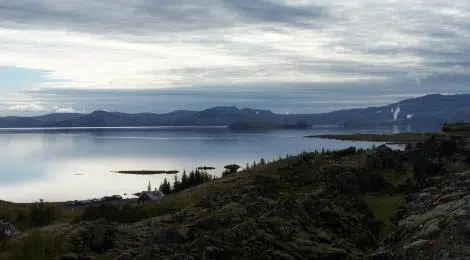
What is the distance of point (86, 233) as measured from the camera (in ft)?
86.8

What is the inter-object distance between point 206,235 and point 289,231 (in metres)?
4.66

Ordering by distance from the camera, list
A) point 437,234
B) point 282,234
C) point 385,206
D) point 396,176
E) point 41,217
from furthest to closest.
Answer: point 396,176
point 41,217
point 385,206
point 282,234
point 437,234

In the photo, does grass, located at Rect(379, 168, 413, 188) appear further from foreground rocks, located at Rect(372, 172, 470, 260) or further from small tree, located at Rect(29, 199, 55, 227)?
small tree, located at Rect(29, 199, 55, 227)

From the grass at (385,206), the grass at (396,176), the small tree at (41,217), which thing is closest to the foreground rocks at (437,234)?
the grass at (385,206)

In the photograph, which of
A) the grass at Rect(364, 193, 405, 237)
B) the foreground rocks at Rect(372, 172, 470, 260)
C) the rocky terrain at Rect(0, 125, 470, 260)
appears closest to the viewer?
the foreground rocks at Rect(372, 172, 470, 260)

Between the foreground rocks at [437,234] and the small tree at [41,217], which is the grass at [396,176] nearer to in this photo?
the foreground rocks at [437,234]

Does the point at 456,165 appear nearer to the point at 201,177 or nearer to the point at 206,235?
the point at 206,235

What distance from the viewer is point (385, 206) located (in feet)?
136

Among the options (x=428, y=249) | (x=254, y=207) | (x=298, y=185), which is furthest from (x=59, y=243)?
(x=298, y=185)

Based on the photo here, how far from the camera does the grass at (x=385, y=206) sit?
115ft

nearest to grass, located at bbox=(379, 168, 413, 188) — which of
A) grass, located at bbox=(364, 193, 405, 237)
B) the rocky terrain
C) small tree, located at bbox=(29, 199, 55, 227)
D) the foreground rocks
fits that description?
grass, located at bbox=(364, 193, 405, 237)

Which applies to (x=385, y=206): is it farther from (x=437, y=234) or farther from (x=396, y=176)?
(x=437, y=234)

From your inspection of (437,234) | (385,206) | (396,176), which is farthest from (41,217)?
(437,234)

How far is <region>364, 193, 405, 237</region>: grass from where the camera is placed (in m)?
35.1
